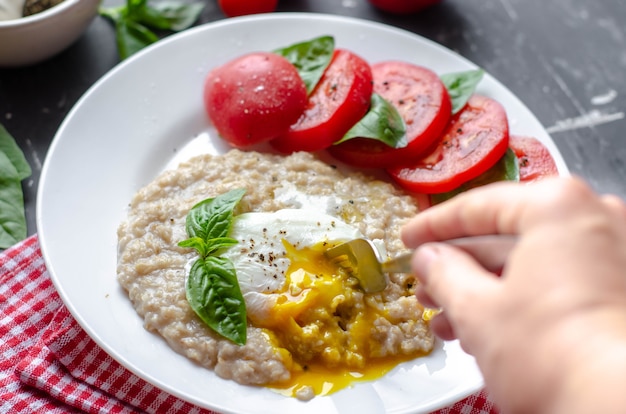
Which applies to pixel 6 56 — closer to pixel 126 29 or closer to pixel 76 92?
pixel 76 92

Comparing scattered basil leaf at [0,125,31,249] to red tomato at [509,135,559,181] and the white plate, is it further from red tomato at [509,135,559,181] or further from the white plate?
red tomato at [509,135,559,181]

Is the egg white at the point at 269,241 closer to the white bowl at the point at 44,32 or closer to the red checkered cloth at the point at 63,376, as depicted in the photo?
the red checkered cloth at the point at 63,376

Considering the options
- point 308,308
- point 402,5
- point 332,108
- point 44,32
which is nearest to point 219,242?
point 308,308

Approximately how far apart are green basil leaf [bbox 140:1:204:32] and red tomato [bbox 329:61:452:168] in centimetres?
138

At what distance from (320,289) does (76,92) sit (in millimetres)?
2019

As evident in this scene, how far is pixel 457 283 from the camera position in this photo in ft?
4.77

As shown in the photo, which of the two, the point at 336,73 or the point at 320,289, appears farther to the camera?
the point at 336,73

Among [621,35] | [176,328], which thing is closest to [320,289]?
[176,328]

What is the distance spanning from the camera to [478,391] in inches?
105

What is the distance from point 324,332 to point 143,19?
2.36 m

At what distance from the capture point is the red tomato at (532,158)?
321 cm

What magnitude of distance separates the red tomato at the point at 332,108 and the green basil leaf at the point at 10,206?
4.02 ft

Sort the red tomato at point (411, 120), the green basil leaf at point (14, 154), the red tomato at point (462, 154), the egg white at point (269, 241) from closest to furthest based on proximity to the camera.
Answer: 1. the egg white at point (269, 241)
2. the red tomato at point (462, 154)
3. the red tomato at point (411, 120)
4. the green basil leaf at point (14, 154)

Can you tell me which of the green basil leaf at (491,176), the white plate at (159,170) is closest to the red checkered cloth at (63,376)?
the white plate at (159,170)
